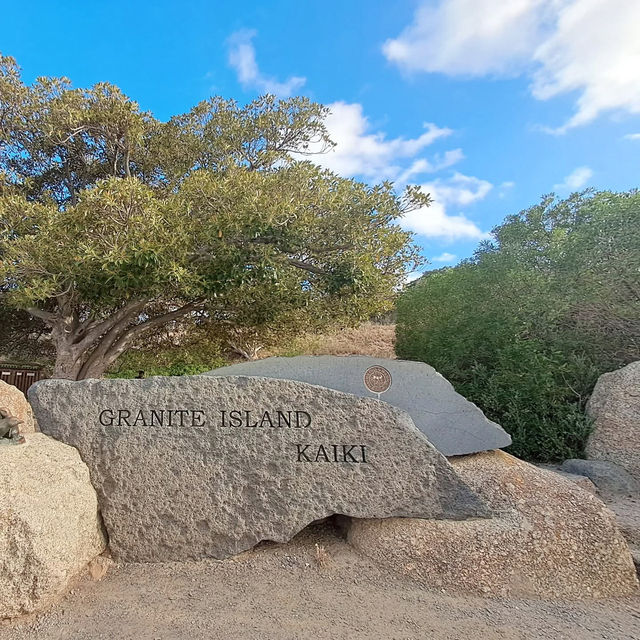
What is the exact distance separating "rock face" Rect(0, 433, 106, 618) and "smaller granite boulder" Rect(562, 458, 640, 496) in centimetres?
558

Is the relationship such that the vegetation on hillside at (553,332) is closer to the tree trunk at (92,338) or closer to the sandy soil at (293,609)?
the sandy soil at (293,609)

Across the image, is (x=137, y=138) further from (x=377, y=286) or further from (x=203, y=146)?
(x=377, y=286)

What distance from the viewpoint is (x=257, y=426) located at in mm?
3756

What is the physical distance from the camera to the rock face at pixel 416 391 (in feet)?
→ 15.8

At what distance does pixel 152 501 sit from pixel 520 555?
2848 mm

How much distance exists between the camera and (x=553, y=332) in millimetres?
7531

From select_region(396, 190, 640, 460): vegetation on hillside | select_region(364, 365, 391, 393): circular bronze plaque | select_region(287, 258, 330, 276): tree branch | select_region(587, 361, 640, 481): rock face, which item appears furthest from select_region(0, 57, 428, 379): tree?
select_region(587, 361, 640, 481): rock face

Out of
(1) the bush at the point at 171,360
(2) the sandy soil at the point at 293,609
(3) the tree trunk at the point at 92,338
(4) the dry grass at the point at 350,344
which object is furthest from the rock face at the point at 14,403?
(4) the dry grass at the point at 350,344

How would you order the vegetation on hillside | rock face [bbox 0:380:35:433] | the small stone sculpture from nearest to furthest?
1. the small stone sculpture
2. rock face [bbox 0:380:35:433]
3. the vegetation on hillside

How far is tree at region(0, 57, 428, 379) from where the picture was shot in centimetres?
738

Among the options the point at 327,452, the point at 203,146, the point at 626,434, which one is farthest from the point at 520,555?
the point at 203,146

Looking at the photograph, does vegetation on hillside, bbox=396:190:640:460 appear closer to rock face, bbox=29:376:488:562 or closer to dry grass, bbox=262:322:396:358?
rock face, bbox=29:376:488:562

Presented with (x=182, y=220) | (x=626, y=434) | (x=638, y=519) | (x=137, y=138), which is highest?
(x=137, y=138)

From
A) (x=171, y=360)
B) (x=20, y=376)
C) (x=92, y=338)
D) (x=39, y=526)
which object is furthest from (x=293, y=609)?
(x=20, y=376)
